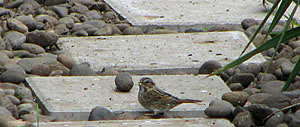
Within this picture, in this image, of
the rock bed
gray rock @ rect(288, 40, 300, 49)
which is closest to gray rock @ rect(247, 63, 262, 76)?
the rock bed

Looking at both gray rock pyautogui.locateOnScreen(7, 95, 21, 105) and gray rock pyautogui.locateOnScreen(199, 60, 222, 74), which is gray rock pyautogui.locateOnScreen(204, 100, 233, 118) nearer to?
gray rock pyautogui.locateOnScreen(199, 60, 222, 74)

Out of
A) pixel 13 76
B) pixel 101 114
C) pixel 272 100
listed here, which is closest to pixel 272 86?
pixel 272 100

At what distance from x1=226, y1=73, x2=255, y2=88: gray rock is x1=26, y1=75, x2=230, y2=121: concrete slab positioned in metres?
0.14

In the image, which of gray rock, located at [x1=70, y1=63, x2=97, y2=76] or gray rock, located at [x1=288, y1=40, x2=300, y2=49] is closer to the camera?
gray rock, located at [x1=70, y1=63, x2=97, y2=76]

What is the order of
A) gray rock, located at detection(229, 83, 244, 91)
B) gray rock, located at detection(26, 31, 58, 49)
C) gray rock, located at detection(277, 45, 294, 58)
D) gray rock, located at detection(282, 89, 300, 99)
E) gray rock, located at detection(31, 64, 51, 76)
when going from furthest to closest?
gray rock, located at detection(26, 31, 58, 49) < gray rock, located at detection(277, 45, 294, 58) < gray rock, located at detection(31, 64, 51, 76) < gray rock, located at detection(229, 83, 244, 91) < gray rock, located at detection(282, 89, 300, 99)

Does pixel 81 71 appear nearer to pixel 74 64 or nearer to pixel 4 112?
pixel 74 64

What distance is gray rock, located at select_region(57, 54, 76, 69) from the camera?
552cm

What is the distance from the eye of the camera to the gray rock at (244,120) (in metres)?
4.06

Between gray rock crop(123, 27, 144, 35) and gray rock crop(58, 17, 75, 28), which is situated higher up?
gray rock crop(123, 27, 144, 35)

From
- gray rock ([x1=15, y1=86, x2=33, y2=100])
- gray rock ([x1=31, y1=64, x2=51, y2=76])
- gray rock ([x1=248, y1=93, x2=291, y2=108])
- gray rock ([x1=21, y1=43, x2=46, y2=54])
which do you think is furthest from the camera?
gray rock ([x1=21, y1=43, x2=46, y2=54])

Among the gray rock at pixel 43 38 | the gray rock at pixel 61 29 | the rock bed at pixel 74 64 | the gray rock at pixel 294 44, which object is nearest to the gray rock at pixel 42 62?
the rock bed at pixel 74 64

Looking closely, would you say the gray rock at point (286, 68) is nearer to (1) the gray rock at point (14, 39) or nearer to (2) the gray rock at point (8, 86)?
(2) the gray rock at point (8, 86)

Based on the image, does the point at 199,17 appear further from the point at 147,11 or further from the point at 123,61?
the point at 123,61

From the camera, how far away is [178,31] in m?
7.00
